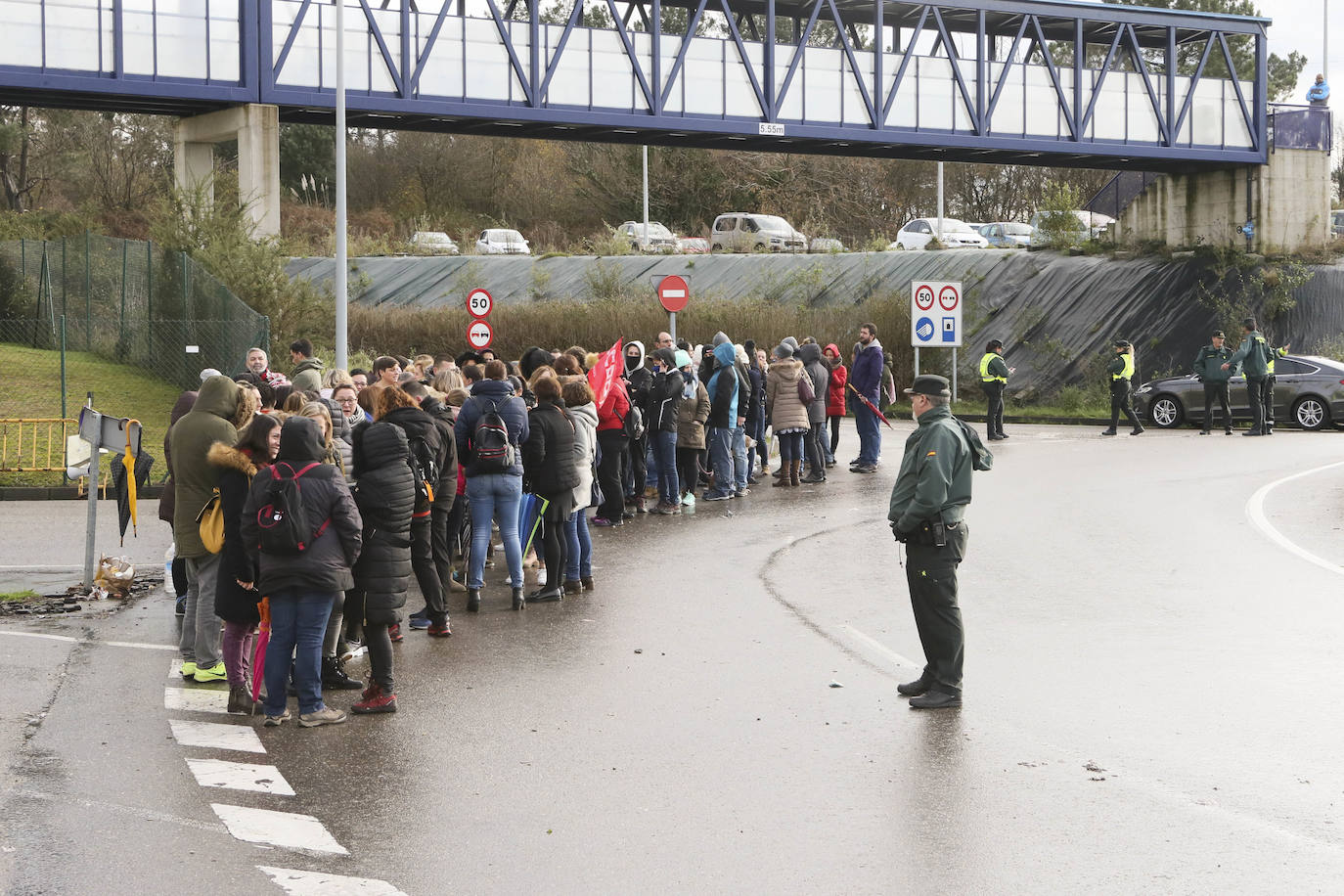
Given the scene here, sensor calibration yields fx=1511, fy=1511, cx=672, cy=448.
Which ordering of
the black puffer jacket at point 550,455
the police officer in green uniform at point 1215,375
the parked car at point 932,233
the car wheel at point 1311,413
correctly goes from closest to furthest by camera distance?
the black puffer jacket at point 550,455
the police officer in green uniform at point 1215,375
the car wheel at point 1311,413
the parked car at point 932,233

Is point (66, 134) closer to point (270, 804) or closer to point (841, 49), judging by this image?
point (841, 49)

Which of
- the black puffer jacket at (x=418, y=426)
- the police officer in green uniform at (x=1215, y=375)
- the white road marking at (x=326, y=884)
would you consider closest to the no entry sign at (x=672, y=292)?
the police officer in green uniform at (x=1215, y=375)

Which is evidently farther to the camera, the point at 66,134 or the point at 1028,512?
the point at 66,134

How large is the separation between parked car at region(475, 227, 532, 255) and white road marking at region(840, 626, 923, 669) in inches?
1695

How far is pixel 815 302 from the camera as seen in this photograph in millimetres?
39312

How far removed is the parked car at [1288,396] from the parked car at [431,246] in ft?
82.0

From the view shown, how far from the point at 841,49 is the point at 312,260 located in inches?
688

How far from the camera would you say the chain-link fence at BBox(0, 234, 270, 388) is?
26.4 meters

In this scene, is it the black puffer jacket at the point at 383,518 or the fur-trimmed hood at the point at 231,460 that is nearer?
the fur-trimmed hood at the point at 231,460

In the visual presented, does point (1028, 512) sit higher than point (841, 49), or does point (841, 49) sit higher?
point (841, 49)

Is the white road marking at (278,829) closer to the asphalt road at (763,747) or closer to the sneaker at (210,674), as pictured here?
the asphalt road at (763,747)

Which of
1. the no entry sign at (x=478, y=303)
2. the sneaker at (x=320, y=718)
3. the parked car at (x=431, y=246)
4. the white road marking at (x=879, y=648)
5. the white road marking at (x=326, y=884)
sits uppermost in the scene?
the parked car at (x=431, y=246)

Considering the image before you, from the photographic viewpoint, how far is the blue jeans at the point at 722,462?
17812mm

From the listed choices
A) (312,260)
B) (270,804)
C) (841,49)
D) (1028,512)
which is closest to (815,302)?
(841,49)
